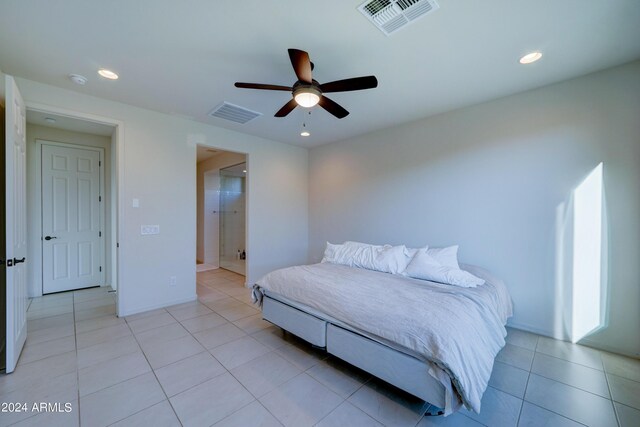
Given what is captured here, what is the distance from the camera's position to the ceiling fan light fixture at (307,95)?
209 centimetres

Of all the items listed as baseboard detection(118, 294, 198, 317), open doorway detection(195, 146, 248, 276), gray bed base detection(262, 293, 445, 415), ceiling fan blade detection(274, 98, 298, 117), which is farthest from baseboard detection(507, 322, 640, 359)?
open doorway detection(195, 146, 248, 276)

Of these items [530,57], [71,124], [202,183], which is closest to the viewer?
[530,57]

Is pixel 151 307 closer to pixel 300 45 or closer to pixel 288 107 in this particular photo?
pixel 288 107

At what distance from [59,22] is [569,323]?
5.21m

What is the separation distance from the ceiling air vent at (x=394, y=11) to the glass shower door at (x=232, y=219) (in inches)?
185

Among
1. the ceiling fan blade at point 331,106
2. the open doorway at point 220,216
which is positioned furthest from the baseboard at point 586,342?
the open doorway at point 220,216

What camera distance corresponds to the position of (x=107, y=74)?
8.39 ft

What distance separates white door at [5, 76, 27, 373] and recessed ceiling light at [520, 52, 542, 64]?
14.2 ft

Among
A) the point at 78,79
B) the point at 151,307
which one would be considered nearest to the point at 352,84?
the point at 78,79

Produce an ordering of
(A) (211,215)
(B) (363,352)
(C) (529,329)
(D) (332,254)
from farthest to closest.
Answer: (A) (211,215) < (D) (332,254) < (C) (529,329) < (B) (363,352)

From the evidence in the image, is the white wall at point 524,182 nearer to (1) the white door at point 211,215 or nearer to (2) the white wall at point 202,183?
(2) the white wall at point 202,183

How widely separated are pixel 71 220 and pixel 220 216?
2768 millimetres

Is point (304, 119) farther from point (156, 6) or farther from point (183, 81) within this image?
point (156, 6)

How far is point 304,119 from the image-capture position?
12.2 ft
